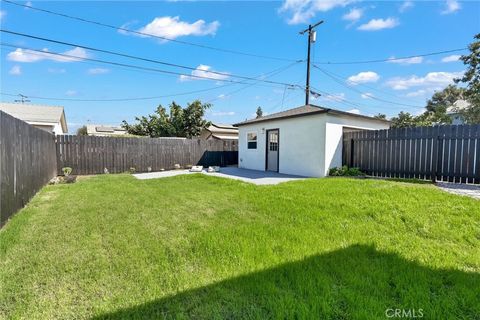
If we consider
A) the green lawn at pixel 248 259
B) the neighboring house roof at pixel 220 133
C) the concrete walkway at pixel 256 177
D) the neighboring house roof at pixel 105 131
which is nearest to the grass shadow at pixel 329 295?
the green lawn at pixel 248 259

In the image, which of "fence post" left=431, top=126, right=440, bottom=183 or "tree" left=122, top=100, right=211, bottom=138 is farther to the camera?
"tree" left=122, top=100, right=211, bottom=138

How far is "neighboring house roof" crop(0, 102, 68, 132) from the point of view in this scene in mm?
17281

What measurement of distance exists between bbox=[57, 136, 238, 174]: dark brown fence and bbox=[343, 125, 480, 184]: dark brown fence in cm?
814

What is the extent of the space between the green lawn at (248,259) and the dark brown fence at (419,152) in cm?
274

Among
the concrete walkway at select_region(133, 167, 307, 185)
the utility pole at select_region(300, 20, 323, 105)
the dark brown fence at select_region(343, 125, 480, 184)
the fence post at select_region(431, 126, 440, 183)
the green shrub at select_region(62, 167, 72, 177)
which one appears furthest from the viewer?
the utility pole at select_region(300, 20, 323, 105)

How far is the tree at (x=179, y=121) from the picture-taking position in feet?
77.8

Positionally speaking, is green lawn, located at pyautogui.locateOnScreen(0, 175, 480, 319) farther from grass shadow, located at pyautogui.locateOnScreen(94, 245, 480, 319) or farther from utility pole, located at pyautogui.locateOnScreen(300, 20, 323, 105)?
utility pole, located at pyautogui.locateOnScreen(300, 20, 323, 105)

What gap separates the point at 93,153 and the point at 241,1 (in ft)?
31.4

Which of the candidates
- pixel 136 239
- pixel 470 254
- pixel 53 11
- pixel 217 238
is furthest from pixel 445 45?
pixel 53 11

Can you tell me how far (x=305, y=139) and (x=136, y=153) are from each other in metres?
8.72

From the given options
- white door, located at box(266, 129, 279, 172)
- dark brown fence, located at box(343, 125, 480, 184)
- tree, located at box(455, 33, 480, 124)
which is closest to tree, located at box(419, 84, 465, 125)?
tree, located at box(455, 33, 480, 124)

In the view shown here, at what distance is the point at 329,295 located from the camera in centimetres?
221

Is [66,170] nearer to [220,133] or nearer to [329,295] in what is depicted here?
[329,295]

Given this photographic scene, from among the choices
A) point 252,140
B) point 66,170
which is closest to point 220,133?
point 252,140
